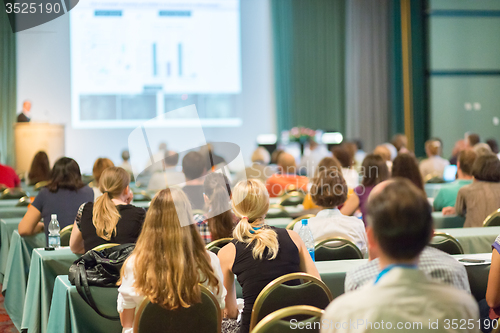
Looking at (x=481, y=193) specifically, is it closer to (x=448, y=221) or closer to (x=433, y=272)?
(x=448, y=221)

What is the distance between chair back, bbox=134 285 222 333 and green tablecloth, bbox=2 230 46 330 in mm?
2510

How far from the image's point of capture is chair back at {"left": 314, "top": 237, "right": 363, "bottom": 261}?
126 inches

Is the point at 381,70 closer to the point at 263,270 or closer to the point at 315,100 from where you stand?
the point at 315,100

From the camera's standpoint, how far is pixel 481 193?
14.1 ft

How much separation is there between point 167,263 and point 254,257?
0.45 metres

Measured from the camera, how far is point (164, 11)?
11141 millimetres

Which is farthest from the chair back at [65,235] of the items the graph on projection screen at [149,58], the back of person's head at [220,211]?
the graph on projection screen at [149,58]

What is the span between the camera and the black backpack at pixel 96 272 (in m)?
2.44

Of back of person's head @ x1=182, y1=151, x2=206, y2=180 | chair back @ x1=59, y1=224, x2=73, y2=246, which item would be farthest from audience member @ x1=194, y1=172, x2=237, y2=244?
back of person's head @ x1=182, y1=151, x2=206, y2=180

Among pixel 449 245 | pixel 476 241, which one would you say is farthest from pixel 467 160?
pixel 449 245

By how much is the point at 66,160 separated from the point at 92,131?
7.79 meters

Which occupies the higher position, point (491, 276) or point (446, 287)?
point (446, 287)

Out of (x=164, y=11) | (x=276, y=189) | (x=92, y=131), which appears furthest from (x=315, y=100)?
(x=276, y=189)

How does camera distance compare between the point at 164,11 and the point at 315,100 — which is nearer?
the point at 164,11
